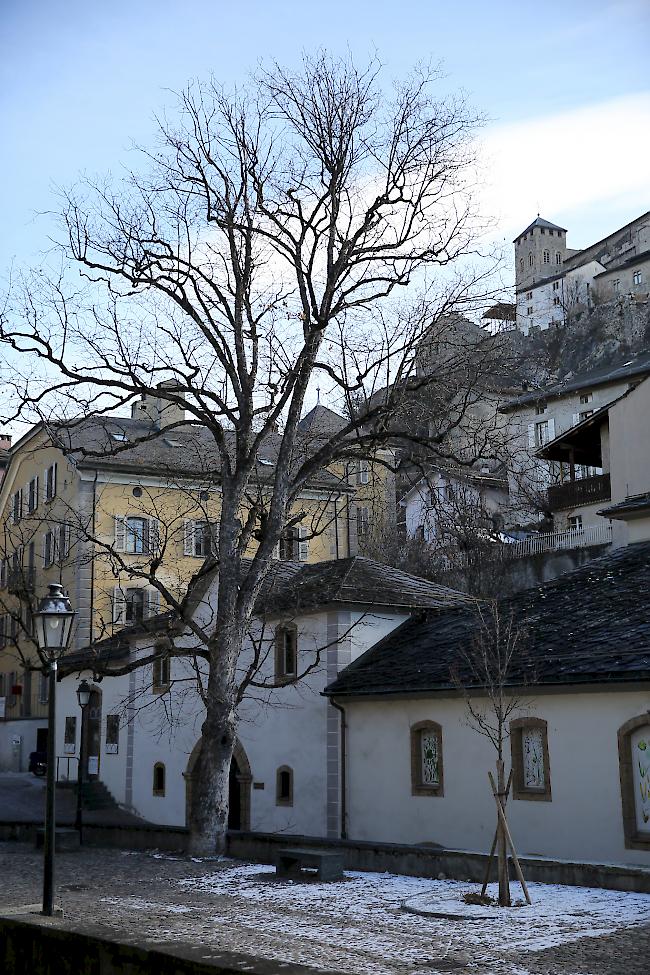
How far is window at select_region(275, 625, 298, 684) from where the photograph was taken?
26.2m

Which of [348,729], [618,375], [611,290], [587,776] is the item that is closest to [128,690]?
[348,729]

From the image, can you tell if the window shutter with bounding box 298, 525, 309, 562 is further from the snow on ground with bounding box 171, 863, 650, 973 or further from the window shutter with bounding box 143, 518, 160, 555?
the snow on ground with bounding box 171, 863, 650, 973

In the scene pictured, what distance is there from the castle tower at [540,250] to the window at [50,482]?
335ft

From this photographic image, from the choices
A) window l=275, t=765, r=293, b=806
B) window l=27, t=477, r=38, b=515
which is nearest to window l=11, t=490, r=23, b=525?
window l=27, t=477, r=38, b=515

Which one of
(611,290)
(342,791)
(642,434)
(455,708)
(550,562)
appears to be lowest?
(342,791)

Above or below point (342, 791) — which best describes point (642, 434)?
above

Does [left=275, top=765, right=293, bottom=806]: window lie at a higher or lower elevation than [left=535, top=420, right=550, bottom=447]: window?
lower

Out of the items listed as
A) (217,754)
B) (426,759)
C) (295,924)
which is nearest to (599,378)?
(426,759)

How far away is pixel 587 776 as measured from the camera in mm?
18109

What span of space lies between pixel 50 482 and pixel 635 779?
34223 mm

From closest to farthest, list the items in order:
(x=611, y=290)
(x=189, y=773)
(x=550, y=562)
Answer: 1. (x=189, y=773)
2. (x=550, y=562)
3. (x=611, y=290)

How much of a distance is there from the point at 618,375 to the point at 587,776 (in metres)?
43.7

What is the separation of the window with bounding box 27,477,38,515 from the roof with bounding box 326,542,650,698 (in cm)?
2715

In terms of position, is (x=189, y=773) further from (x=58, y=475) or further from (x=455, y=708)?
(x=58, y=475)
